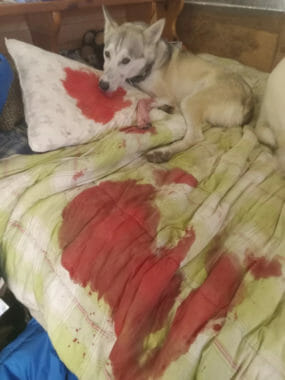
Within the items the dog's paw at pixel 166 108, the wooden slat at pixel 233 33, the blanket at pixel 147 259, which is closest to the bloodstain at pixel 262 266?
the blanket at pixel 147 259

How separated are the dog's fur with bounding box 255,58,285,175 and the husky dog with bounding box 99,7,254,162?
0.13 m

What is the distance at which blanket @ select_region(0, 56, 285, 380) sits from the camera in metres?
0.69

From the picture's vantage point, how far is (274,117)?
4.49 ft

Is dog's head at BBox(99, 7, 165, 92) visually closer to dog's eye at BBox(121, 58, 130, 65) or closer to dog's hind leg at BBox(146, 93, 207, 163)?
dog's eye at BBox(121, 58, 130, 65)

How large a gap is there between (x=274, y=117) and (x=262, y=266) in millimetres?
833

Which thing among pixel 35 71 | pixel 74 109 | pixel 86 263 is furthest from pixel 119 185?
pixel 35 71

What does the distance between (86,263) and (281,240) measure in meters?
0.60

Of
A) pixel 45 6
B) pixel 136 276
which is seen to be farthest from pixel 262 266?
pixel 45 6

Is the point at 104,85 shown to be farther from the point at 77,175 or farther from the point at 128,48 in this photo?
the point at 77,175

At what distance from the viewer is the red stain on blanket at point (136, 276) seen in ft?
2.29

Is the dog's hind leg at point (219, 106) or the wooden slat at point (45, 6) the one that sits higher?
the wooden slat at point (45, 6)

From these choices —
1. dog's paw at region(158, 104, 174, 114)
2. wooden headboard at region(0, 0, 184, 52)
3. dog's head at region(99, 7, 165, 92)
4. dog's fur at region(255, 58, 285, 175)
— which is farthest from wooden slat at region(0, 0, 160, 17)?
dog's fur at region(255, 58, 285, 175)

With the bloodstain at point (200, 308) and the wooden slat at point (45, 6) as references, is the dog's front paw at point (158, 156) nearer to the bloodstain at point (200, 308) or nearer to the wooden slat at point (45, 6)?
the bloodstain at point (200, 308)

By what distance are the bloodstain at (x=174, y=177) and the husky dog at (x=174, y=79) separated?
207 millimetres
